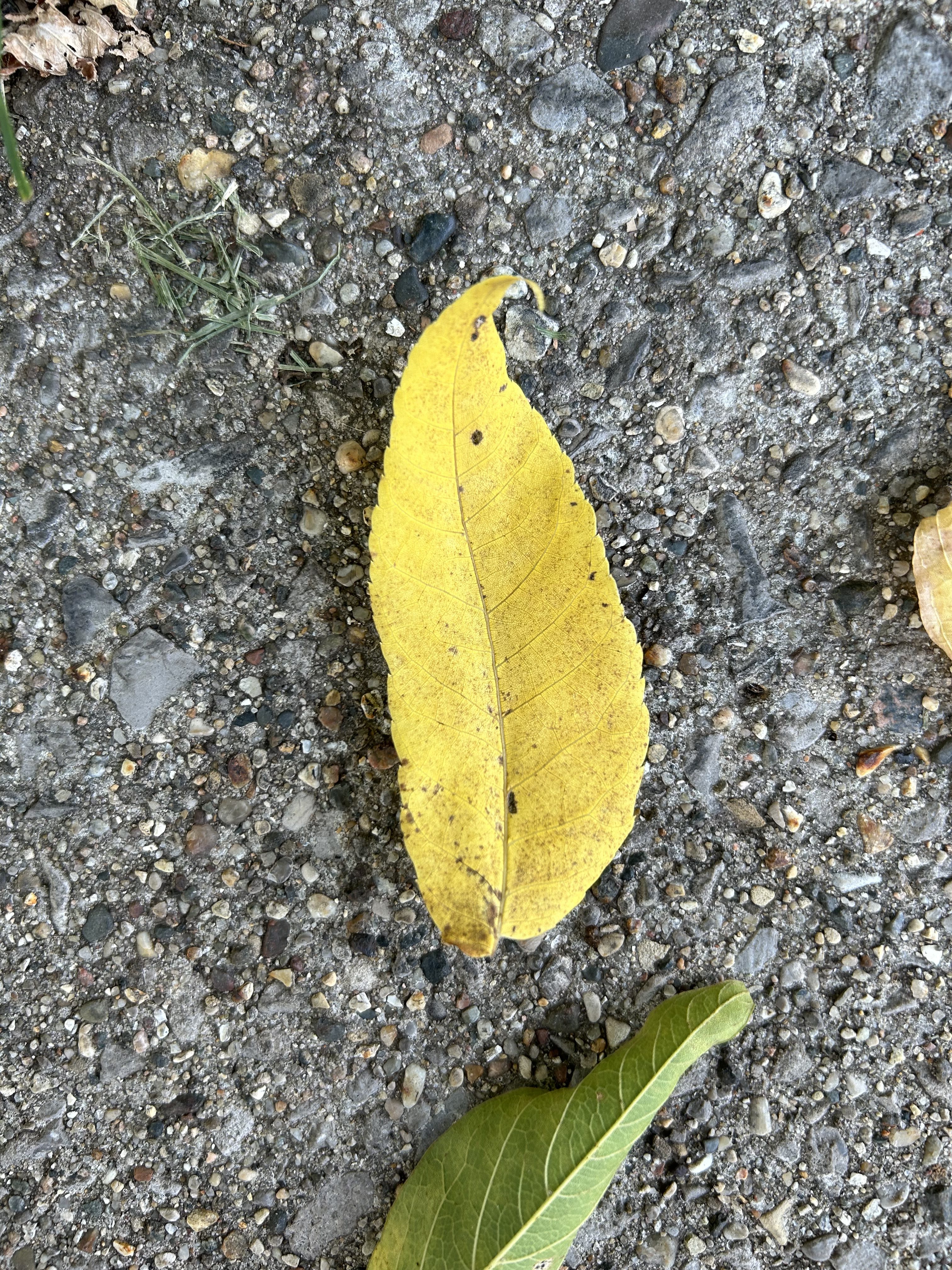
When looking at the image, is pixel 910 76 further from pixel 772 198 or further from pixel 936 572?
pixel 936 572

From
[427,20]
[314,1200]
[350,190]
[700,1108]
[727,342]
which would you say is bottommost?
[700,1108]

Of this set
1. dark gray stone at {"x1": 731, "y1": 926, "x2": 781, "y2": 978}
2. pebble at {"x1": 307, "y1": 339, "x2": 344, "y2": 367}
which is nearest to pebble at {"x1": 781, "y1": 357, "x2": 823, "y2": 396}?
pebble at {"x1": 307, "y1": 339, "x2": 344, "y2": 367}

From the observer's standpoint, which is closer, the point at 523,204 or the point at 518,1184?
the point at 518,1184

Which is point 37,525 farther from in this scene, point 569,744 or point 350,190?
point 569,744

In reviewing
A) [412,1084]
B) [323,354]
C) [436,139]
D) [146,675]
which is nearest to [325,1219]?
[412,1084]

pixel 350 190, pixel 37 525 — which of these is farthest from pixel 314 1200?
pixel 350 190

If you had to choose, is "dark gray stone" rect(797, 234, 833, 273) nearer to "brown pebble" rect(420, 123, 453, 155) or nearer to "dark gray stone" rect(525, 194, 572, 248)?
"dark gray stone" rect(525, 194, 572, 248)
